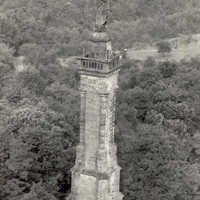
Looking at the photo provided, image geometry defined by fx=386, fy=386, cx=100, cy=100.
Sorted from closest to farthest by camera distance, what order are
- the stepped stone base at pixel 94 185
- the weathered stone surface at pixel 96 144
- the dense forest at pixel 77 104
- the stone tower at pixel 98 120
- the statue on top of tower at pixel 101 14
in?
1. the statue on top of tower at pixel 101 14
2. the stone tower at pixel 98 120
3. the weathered stone surface at pixel 96 144
4. the stepped stone base at pixel 94 185
5. the dense forest at pixel 77 104

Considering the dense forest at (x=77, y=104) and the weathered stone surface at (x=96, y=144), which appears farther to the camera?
the dense forest at (x=77, y=104)

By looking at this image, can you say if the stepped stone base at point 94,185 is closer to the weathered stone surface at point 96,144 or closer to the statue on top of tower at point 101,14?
the weathered stone surface at point 96,144

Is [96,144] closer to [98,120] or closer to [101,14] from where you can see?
[98,120]

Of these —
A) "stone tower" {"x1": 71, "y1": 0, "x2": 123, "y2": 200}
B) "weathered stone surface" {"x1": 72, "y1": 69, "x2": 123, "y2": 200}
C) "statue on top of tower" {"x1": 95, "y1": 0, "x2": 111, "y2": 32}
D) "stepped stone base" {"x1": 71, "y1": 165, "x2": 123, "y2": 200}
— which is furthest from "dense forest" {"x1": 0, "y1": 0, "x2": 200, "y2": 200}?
"statue on top of tower" {"x1": 95, "y1": 0, "x2": 111, "y2": 32}

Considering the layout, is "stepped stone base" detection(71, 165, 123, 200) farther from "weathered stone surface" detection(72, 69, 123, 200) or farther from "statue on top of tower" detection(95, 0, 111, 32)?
"statue on top of tower" detection(95, 0, 111, 32)

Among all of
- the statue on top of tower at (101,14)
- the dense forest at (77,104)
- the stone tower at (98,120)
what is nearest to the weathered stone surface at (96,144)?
the stone tower at (98,120)

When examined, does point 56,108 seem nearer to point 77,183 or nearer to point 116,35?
point 77,183
